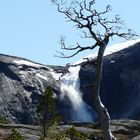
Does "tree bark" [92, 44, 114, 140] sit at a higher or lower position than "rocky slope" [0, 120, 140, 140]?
higher

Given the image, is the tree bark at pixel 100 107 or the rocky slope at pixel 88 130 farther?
the rocky slope at pixel 88 130

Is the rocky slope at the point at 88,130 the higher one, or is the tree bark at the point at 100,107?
the tree bark at the point at 100,107

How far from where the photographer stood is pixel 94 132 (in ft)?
500

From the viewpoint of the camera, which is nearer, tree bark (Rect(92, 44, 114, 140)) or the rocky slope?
tree bark (Rect(92, 44, 114, 140))

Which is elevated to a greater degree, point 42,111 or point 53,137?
point 53,137

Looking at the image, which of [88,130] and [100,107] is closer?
[100,107]

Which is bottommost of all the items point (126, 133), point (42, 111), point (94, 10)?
point (126, 133)

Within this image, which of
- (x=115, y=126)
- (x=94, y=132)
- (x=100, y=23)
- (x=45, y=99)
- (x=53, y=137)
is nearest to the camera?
(x=100, y=23)

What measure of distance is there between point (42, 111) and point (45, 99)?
284 inches

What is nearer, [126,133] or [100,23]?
[100,23]

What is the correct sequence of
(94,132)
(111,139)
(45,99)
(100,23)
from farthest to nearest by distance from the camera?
(94,132) → (45,99) → (100,23) → (111,139)

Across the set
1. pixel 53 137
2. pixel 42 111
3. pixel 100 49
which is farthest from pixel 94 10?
pixel 42 111

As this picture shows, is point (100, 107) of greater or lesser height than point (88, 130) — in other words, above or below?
above

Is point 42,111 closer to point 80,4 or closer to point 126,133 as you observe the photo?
point 126,133
